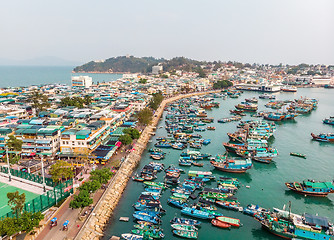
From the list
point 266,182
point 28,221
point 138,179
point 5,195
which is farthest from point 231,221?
point 5,195

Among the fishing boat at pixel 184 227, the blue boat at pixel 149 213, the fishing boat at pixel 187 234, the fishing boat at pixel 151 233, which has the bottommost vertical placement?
the fishing boat at pixel 187 234

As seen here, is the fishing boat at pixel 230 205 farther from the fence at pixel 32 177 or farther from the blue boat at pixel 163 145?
the blue boat at pixel 163 145

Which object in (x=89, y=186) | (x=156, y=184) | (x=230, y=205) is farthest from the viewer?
(x=156, y=184)

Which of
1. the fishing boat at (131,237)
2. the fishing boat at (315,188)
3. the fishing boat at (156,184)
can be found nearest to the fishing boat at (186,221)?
the fishing boat at (131,237)

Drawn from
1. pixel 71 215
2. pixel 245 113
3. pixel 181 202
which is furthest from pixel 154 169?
pixel 245 113

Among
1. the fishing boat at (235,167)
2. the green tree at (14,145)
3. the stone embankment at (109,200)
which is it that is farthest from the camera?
the fishing boat at (235,167)

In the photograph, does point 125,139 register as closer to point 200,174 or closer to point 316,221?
point 200,174

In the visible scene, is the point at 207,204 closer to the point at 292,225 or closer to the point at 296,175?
the point at 292,225
